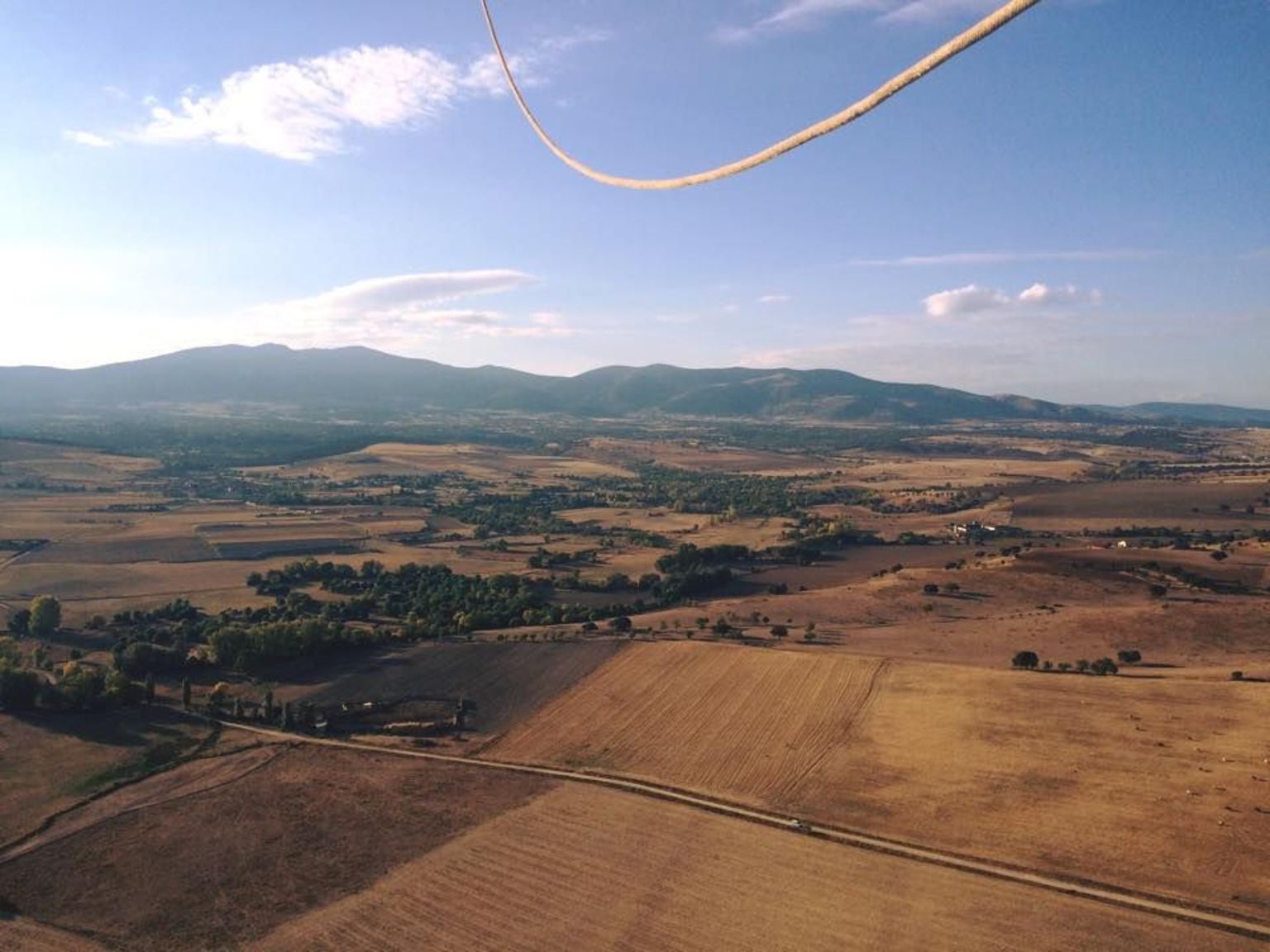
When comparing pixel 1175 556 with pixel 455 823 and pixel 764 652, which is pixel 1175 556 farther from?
pixel 455 823

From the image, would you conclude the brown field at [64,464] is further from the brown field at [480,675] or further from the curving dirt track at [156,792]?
the curving dirt track at [156,792]

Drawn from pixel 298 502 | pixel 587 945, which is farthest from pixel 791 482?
pixel 587 945

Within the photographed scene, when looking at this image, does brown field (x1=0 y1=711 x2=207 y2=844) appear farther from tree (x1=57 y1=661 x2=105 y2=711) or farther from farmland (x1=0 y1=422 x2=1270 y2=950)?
tree (x1=57 y1=661 x2=105 y2=711)


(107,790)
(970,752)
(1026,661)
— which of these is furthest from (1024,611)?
(107,790)

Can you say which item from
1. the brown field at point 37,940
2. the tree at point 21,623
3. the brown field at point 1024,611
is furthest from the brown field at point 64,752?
the brown field at point 1024,611

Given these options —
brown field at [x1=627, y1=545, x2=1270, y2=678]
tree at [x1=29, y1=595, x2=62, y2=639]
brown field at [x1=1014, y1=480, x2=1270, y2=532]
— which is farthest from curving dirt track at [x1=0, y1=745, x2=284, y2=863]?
brown field at [x1=1014, y1=480, x2=1270, y2=532]
